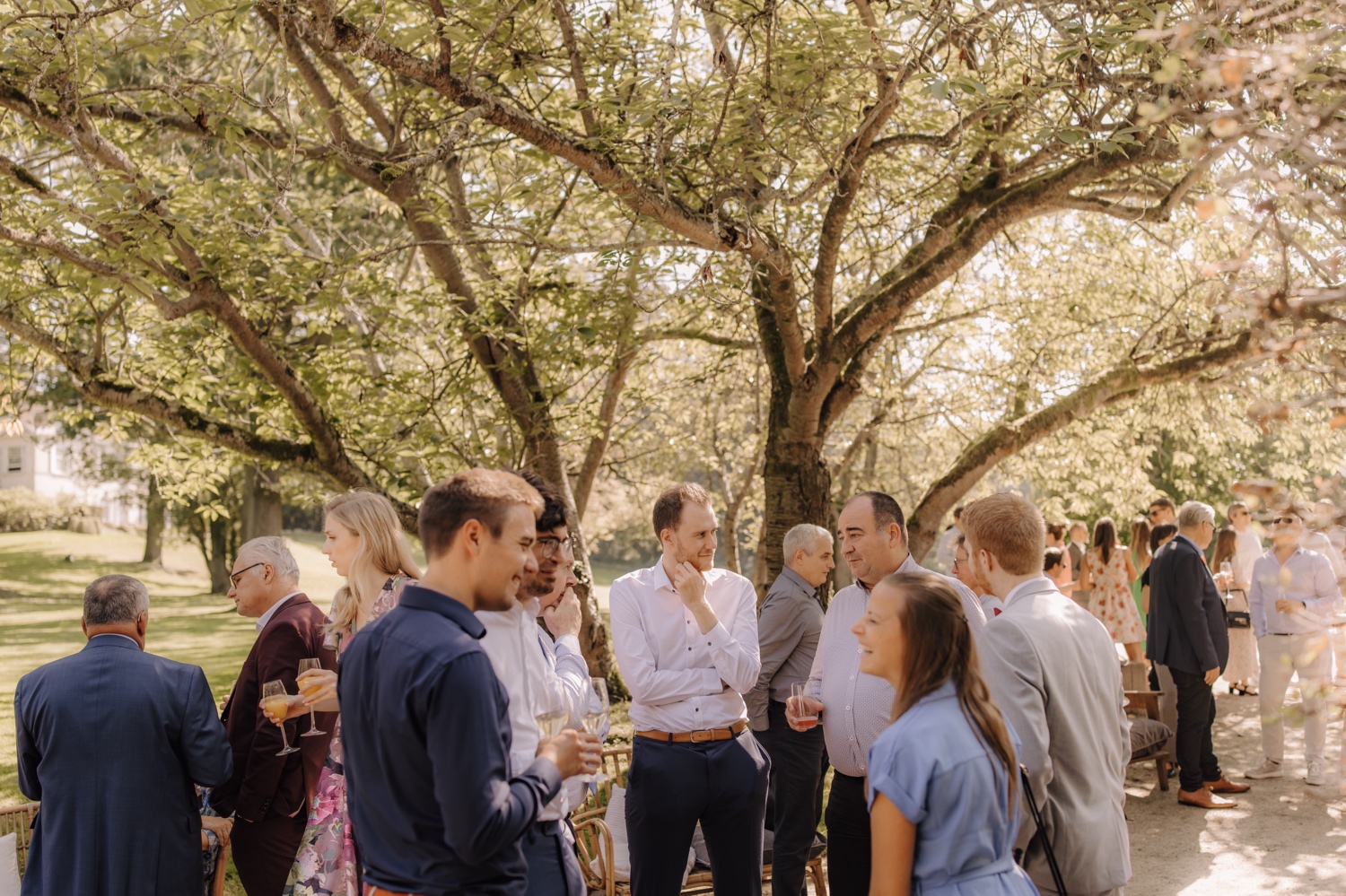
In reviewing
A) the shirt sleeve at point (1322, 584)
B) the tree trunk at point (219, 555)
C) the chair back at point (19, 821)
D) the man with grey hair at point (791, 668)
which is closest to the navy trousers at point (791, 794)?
the man with grey hair at point (791, 668)

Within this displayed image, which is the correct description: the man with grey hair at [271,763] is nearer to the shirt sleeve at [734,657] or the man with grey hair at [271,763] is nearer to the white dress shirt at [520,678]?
the shirt sleeve at [734,657]

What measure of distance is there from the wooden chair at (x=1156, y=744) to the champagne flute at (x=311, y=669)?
6.50m

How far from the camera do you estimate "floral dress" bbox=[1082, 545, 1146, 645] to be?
513 inches

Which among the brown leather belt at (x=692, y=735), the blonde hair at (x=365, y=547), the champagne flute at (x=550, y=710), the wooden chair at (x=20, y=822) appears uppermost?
the blonde hair at (x=365, y=547)

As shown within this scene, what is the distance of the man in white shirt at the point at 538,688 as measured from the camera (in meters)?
3.01

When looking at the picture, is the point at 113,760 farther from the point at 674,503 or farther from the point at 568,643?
the point at 674,503

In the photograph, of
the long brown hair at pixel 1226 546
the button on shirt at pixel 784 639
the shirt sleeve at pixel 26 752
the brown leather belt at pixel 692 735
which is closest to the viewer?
the shirt sleeve at pixel 26 752

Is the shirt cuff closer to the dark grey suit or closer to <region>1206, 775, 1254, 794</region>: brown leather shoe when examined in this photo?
the dark grey suit

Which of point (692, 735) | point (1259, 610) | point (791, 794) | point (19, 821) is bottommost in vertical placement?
point (19, 821)

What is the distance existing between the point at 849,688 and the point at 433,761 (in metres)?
2.66

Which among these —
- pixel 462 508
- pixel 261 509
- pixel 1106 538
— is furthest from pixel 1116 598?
pixel 261 509

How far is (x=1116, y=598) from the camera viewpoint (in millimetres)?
13156

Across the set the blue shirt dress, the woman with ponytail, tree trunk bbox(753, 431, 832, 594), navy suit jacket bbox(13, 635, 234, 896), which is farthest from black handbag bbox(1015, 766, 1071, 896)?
tree trunk bbox(753, 431, 832, 594)

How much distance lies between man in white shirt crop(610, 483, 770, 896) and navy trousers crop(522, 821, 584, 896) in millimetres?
1496
